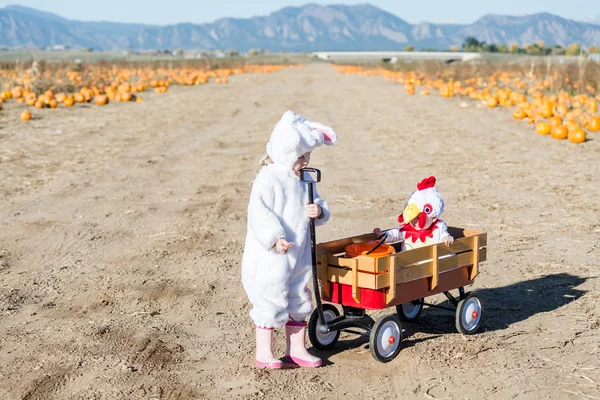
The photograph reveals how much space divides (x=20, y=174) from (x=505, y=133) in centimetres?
883

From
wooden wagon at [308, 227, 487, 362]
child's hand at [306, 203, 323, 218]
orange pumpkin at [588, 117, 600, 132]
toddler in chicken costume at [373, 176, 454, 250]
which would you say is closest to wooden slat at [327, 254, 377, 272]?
wooden wagon at [308, 227, 487, 362]

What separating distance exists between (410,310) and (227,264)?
186cm

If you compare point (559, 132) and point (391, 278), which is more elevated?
point (391, 278)

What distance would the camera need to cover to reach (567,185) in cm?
1009

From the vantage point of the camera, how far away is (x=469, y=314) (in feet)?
17.0

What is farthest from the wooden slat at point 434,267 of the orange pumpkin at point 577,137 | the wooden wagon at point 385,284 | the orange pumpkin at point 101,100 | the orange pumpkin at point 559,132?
the orange pumpkin at point 101,100

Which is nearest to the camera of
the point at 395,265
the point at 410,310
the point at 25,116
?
the point at 395,265

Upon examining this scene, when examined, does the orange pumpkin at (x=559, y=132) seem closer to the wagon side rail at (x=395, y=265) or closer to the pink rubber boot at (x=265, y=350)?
the wagon side rail at (x=395, y=265)

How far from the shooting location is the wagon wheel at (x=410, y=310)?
541 centimetres

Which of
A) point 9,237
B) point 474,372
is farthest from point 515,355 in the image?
point 9,237

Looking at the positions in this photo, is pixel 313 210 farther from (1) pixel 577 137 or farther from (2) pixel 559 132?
(2) pixel 559 132

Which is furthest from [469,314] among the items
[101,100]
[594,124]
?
[101,100]

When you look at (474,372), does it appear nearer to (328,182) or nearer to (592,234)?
(592,234)

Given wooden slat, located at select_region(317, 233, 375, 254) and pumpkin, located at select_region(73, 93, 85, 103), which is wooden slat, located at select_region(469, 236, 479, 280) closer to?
wooden slat, located at select_region(317, 233, 375, 254)
